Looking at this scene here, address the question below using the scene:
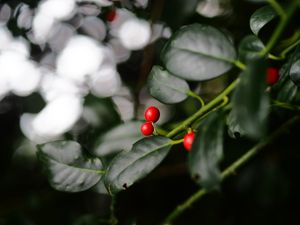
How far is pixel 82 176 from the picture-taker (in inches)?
39.6

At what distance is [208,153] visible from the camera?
0.63m

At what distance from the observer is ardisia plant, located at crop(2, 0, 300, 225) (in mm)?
589

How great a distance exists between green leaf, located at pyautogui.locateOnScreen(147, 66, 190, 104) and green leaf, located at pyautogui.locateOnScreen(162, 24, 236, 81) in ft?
0.44

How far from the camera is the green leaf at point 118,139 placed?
4.68 feet

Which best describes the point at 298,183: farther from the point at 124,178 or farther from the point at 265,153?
the point at 124,178

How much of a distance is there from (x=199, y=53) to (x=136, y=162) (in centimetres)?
27

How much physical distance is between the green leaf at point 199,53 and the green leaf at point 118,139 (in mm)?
641

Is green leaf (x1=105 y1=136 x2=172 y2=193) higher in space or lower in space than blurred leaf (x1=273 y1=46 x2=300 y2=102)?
lower

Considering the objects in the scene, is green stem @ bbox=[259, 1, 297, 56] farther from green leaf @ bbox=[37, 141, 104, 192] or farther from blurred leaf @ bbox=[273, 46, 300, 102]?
green leaf @ bbox=[37, 141, 104, 192]

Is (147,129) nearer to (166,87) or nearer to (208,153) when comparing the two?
(166,87)

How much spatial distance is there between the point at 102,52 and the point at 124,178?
162cm

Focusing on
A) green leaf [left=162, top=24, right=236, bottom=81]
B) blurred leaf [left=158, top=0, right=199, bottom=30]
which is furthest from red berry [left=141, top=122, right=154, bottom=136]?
blurred leaf [left=158, top=0, right=199, bottom=30]

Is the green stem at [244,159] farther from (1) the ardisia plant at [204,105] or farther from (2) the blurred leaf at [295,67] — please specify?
(2) the blurred leaf at [295,67]

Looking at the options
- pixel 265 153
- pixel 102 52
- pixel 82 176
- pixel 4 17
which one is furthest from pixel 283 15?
pixel 265 153
